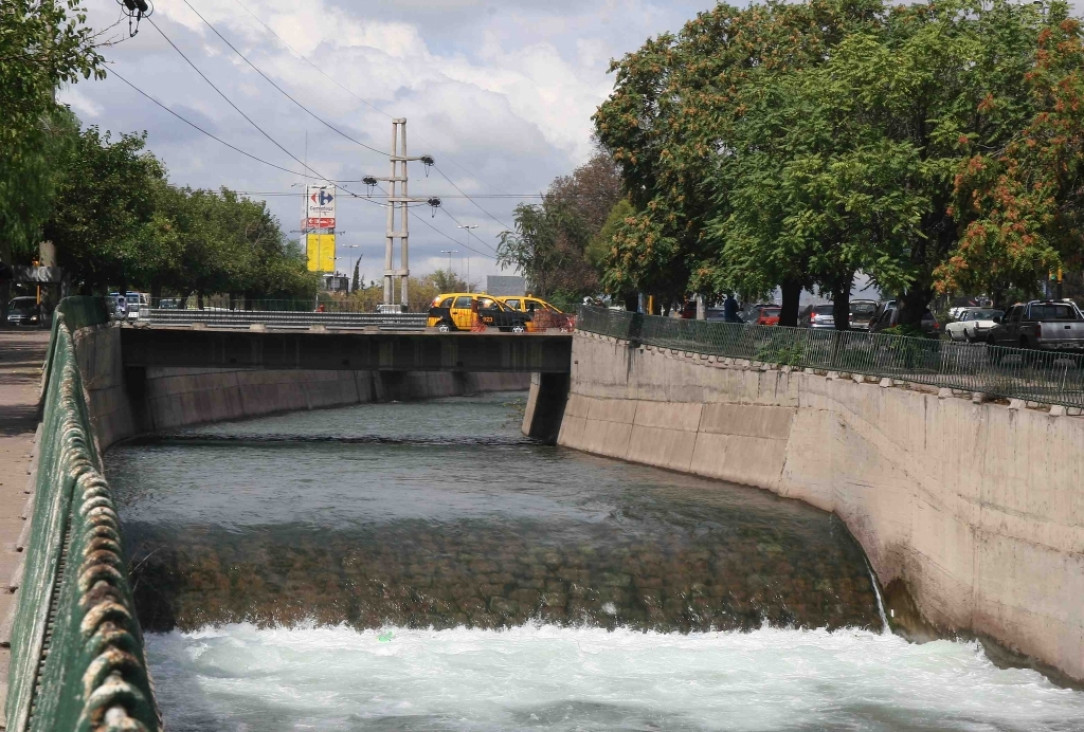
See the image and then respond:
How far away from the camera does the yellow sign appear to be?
5125 inches

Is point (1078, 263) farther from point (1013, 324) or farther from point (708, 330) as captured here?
point (1013, 324)

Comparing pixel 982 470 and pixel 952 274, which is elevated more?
pixel 952 274

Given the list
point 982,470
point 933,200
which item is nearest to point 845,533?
point 982,470

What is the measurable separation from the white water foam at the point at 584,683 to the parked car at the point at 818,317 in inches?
1470

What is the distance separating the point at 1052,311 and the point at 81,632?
4292 centimetres

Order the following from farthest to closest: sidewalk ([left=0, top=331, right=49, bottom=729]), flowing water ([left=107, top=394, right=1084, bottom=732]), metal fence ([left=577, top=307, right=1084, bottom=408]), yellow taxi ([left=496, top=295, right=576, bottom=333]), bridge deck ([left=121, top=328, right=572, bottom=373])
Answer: yellow taxi ([left=496, top=295, right=576, bottom=333]) → bridge deck ([left=121, top=328, right=572, bottom=373]) → metal fence ([left=577, top=307, right=1084, bottom=408]) → flowing water ([left=107, top=394, right=1084, bottom=732]) → sidewalk ([left=0, top=331, right=49, bottom=729])

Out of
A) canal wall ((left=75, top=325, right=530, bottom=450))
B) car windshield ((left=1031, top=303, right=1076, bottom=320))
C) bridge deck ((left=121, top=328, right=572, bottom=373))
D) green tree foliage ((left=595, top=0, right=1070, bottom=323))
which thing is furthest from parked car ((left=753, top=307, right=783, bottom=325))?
canal wall ((left=75, top=325, right=530, bottom=450))

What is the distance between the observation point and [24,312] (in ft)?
321

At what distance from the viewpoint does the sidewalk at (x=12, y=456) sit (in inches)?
476

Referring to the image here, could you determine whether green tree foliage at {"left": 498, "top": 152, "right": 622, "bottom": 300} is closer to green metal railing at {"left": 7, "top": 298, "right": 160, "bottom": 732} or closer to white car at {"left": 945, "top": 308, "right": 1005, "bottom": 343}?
white car at {"left": 945, "top": 308, "right": 1005, "bottom": 343}

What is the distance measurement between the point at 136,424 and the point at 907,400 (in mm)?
27958

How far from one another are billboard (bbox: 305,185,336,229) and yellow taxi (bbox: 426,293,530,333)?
223 ft

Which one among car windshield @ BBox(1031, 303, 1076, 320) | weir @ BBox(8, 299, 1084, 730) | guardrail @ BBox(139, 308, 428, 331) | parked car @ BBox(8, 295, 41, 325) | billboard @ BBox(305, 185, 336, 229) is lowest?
weir @ BBox(8, 299, 1084, 730)

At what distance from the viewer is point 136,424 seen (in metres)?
44.7
